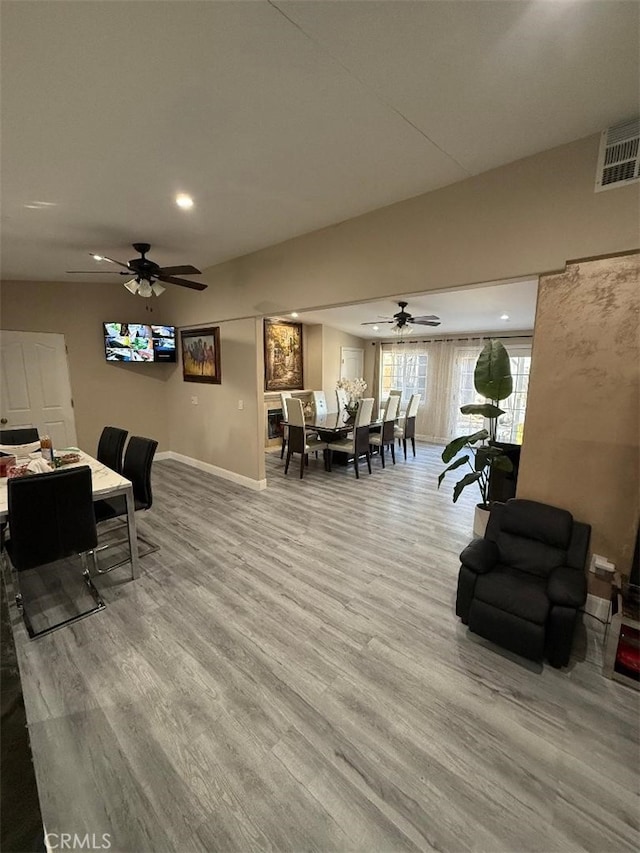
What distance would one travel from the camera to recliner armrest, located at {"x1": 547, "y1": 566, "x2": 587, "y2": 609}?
1819mm

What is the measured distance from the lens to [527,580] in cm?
212

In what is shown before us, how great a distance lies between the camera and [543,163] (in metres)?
2.13

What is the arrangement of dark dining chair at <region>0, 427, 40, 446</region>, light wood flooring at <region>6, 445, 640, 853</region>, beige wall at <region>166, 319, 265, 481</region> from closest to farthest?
light wood flooring at <region>6, 445, 640, 853</region> < dark dining chair at <region>0, 427, 40, 446</region> < beige wall at <region>166, 319, 265, 481</region>

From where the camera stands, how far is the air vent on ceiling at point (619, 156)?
185 centimetres

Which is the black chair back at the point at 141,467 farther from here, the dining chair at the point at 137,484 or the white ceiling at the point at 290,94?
the white ceiling at the point at 290,94

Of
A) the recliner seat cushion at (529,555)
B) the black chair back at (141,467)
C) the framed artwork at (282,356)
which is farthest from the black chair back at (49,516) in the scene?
the framed artwork at (282,356)

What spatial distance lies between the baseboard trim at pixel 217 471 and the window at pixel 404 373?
462cm

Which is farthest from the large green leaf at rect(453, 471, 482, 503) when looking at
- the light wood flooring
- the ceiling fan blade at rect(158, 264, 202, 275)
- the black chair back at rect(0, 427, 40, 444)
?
the black chair back at rect(0, 427, 40, 444)

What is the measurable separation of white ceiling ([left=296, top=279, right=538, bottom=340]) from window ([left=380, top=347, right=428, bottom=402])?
48 cm

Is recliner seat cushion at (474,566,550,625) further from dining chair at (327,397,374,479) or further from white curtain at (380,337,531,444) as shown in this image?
white curtain at (380,337,531,444)

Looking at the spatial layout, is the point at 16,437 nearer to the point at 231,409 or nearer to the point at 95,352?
the point at 95,352

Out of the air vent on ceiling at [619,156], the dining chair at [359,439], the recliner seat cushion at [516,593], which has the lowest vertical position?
the recliner seat cushion at [516,593]

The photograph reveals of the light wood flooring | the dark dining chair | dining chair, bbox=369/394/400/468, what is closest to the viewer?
the light wood flooring

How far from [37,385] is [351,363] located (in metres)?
5.98
